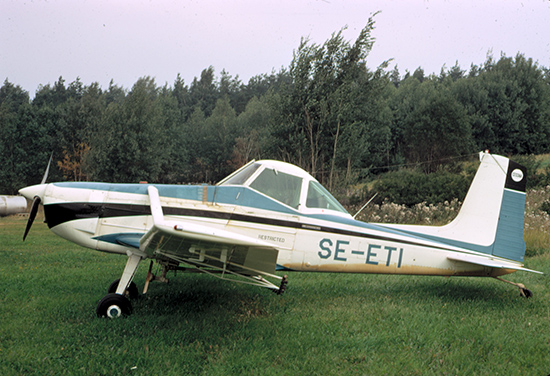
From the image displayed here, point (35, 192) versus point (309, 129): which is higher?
point (309, 129)

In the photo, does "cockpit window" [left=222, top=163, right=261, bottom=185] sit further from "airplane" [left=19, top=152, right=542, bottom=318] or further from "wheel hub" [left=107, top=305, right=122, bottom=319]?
"wheel hub" [left=107, top=305, right=122, bottom=319]

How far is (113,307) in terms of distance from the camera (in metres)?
5.04

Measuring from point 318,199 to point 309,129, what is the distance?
11716 mm

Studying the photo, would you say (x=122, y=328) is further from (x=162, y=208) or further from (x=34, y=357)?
(x=162, y=208)

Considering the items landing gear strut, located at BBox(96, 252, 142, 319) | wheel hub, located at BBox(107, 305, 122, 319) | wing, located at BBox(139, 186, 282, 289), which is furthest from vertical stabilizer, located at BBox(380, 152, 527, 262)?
wheel hub, located at BBox(107, 305, 122, 319)

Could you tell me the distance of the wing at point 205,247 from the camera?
3.84m

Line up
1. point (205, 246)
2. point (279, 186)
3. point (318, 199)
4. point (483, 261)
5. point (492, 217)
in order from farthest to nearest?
point (492, 217) → point (483, 261) → point (318, 199) → point (279, 186) → point (205, 246)

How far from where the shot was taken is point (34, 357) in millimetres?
3898

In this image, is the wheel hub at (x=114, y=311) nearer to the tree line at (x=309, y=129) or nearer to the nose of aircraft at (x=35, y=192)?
the nose of aircraft at (x=35, y=192)

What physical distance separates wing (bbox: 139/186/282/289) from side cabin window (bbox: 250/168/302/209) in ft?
3.76

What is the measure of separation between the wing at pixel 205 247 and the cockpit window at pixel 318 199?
1.30 meters

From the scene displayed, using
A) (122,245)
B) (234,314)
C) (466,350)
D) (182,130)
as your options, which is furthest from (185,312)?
(182,130)

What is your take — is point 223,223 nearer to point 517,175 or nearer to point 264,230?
point 264,230

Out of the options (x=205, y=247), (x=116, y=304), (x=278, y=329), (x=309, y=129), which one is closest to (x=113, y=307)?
(x=116, y=304)
